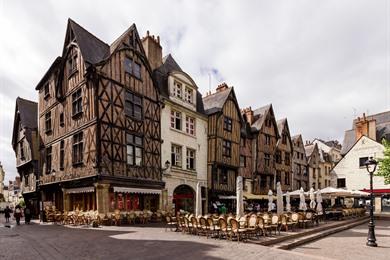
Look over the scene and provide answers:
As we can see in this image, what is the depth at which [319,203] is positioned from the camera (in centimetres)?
1697

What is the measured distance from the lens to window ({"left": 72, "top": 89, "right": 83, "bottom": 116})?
664 inches

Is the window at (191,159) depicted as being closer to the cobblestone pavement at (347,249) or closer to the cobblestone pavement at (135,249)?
the cobblestone pavement at (135,249)

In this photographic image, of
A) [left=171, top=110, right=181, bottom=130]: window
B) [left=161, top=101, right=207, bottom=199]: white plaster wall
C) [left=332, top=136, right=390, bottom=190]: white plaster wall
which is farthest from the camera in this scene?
[left=332, top=136, right=390, bottom=190]: white plaster wall

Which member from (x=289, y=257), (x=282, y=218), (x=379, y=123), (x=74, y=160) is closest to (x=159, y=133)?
(x=74, y=160)

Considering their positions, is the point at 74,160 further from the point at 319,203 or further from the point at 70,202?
the point at 319,203

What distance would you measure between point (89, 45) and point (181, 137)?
833cm

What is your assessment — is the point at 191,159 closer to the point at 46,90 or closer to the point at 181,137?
the point at 181,137

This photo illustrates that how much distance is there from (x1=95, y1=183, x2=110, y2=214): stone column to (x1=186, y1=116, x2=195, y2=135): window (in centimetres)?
833

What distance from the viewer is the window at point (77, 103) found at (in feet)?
55.3

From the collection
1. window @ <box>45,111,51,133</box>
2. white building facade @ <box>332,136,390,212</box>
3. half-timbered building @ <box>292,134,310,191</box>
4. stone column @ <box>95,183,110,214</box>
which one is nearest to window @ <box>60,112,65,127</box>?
window @ <box>45,111,51,133</box>

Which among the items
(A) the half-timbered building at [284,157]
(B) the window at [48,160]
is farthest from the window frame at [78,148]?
(A) the half-timbered building at [284,157]

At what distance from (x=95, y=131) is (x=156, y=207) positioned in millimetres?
6410

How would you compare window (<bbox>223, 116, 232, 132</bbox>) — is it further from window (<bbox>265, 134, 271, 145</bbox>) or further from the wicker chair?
the wicker chair

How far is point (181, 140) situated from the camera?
20.7 meters
